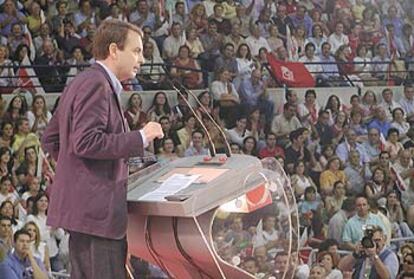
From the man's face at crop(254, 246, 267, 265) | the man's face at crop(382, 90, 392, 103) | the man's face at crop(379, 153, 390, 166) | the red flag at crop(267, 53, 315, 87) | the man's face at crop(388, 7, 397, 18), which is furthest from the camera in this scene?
the man's face at crop(388, 7, 397, 18)

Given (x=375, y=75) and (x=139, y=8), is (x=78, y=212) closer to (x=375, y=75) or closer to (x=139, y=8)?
(x=139, y=8)

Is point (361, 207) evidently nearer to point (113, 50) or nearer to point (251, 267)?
point (251, 267)

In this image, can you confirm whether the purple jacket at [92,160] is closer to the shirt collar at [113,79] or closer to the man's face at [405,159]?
the shirt collar at [113,79]

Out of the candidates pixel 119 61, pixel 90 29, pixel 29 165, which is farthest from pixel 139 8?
pixel 119 61

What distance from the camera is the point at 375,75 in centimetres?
788

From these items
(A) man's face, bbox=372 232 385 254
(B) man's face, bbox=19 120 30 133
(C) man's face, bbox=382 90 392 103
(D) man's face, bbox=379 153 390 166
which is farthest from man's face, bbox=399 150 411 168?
(B) man's face, bbox=19 120 30 133

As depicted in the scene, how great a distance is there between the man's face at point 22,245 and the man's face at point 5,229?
0.09m

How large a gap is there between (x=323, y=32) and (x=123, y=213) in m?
6.23

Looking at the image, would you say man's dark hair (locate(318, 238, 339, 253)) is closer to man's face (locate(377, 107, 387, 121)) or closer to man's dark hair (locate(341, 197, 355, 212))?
man's dark hair (locate(341, 197, 355, 212))

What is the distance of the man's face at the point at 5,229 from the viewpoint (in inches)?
191

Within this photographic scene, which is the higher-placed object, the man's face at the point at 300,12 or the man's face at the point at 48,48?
the man's face at the point at 300,12

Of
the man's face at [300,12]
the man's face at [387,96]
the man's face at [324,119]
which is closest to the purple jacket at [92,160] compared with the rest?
the man's face at [324,119]

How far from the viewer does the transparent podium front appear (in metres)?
1.94

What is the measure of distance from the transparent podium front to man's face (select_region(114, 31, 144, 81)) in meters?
0.38
